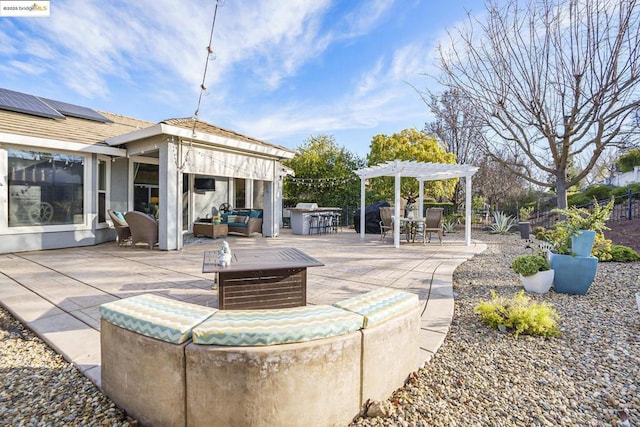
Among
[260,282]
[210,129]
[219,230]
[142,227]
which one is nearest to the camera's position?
[260,282]

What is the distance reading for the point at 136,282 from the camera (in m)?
4.40

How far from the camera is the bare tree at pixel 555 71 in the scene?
609 cm

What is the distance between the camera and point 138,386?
1665 mm

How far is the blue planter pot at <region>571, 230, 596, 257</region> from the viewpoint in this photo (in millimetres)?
4281

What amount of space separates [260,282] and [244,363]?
1763 mm

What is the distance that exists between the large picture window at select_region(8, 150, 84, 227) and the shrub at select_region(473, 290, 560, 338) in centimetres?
902

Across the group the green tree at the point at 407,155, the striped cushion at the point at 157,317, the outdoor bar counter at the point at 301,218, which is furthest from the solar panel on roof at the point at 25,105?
the green tree at the point at 407,155

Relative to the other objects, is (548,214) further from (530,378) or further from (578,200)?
(530,378)

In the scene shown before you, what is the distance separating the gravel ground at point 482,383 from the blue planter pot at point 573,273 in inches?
36.8

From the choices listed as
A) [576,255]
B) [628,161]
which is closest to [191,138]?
A: [576,255]

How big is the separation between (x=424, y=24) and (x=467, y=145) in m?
11.3

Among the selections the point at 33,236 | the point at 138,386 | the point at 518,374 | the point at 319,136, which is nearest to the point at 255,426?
the point at 138,386

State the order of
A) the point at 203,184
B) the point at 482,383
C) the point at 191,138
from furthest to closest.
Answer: the point at 203,184, the point at 191,138, the point at 482,383

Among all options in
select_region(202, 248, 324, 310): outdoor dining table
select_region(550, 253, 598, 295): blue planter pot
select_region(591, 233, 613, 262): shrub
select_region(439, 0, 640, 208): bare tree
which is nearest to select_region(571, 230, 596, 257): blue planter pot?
select_region(550, 253, 598, 295): blue planter pot
